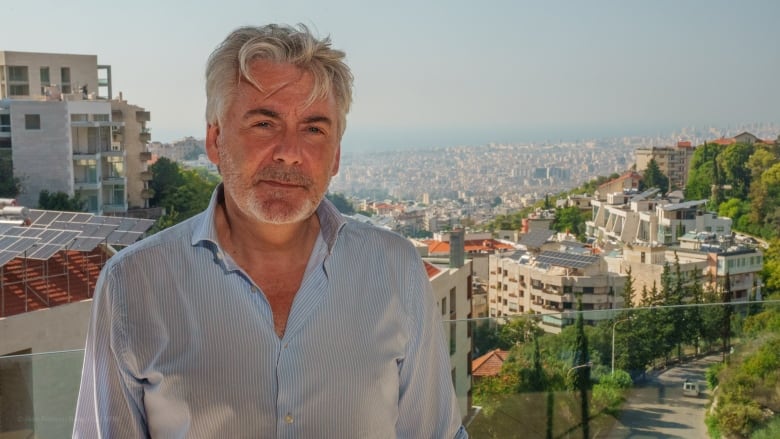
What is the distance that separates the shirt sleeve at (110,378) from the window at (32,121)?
46.2 ft

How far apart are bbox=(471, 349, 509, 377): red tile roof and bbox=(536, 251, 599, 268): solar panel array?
415 inches

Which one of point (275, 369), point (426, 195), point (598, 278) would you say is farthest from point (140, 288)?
point (426, 195)

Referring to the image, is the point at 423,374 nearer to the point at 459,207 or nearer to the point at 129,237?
the point at 129,237

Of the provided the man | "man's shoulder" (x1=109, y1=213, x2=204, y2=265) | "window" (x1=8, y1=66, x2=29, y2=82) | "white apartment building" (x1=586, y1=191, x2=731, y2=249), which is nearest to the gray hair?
the man

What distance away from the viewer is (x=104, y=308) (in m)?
0.84

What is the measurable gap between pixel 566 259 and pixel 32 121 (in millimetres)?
7809

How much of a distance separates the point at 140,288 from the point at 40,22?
2522 cm

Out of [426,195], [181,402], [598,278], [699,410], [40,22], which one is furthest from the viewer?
[40,22]

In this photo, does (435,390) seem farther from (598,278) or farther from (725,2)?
(725,2)

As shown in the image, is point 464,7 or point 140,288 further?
point 464,7

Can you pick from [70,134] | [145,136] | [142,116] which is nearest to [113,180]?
[70,134]

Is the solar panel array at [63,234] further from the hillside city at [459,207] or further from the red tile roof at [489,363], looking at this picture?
the red tile roof at [489,363]

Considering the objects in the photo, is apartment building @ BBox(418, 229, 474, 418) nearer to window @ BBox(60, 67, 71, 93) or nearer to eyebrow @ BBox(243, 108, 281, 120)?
eyebrow @ BBox(243, 108, 281, 120)

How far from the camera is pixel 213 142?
0.90 metres
